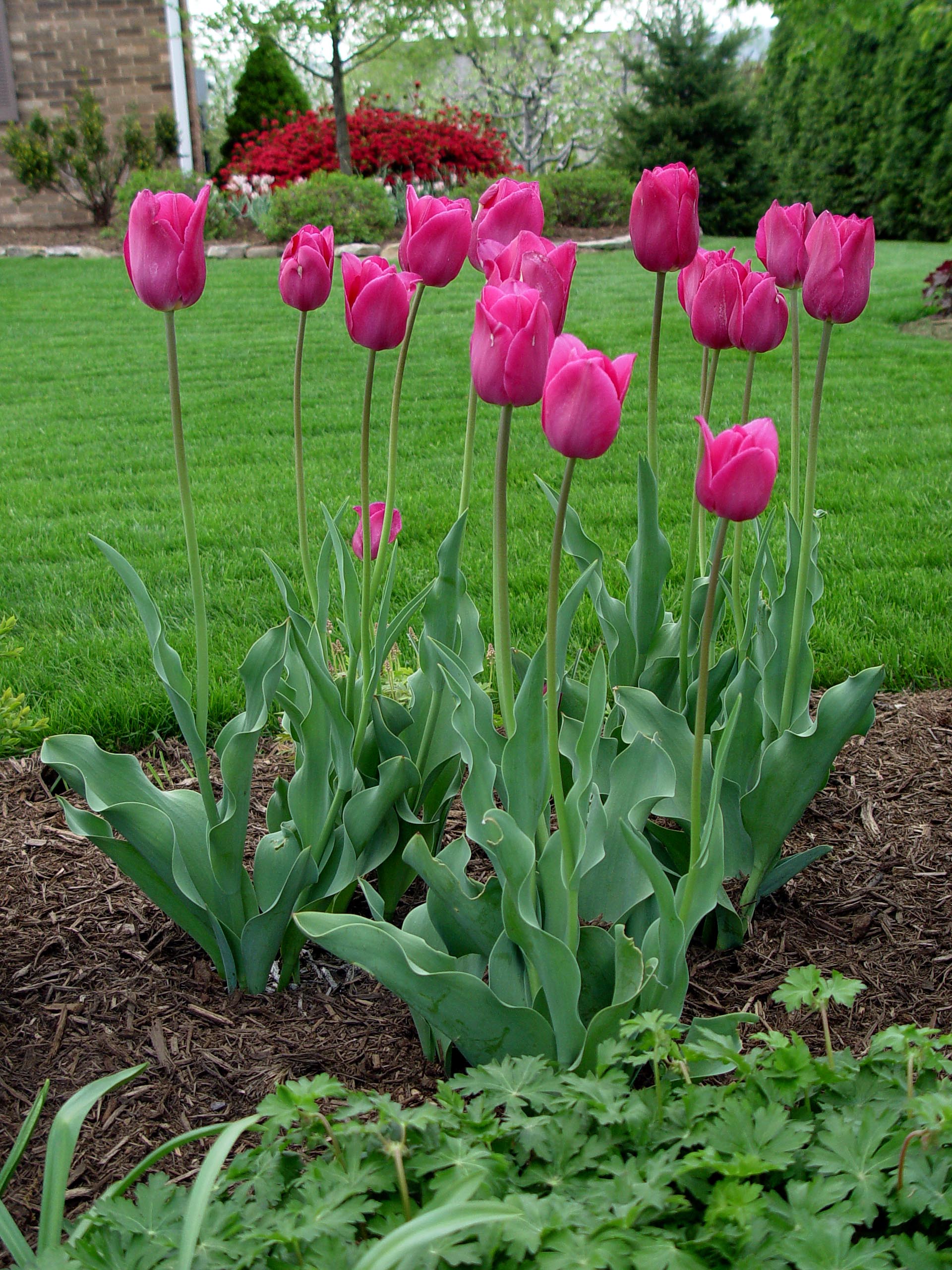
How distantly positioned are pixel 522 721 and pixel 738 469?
1.41 ft

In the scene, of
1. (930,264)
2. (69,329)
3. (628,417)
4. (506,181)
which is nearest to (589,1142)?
(506,181)

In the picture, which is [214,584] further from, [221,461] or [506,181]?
[506,181]

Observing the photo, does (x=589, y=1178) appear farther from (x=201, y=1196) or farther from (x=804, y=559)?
(x=804, y=559)

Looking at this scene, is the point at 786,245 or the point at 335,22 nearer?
the point at 786,245

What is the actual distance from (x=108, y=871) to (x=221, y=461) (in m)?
3.12

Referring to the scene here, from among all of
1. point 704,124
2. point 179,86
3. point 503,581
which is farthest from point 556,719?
point 179,86

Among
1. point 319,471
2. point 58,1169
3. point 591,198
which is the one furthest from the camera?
point 591,198

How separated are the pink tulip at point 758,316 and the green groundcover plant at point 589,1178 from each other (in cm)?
88

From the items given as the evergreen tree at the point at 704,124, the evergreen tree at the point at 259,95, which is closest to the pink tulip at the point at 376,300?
the evergreen tree at the point at 704,124

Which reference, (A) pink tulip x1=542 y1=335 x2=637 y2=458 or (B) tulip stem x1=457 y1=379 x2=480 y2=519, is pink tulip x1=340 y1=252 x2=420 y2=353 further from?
(A) pink tulip x1=542 y1=335 x2=637 y2=458

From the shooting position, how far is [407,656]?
9.05ft

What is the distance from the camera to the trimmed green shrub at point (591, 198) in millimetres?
12922

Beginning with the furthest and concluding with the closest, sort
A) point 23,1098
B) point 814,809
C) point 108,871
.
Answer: point 814,809 → point 108,871 → point 23,1098

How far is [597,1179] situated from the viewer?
0.98 meters
